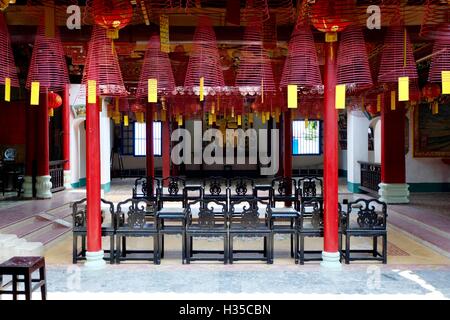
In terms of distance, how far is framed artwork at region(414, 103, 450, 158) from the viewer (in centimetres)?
1271

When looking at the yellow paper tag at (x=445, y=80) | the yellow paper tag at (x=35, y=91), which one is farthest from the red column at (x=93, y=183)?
the yellow paper tag at (x=445, y=80)

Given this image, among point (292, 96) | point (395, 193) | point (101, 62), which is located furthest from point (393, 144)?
point (101, 62)

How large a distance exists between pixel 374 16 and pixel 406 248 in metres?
3.20

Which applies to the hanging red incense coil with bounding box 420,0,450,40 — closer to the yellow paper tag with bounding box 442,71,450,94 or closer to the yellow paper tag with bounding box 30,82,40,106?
the yellow paper tag with bounding box 442,71,450,94

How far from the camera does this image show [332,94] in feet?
18.1

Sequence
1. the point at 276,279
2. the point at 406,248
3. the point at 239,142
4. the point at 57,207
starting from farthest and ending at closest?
the point at 239,142
the point at 57,207
the point at 406,248
the point at 276,279

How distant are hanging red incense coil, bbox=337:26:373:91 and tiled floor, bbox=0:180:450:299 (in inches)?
86.8

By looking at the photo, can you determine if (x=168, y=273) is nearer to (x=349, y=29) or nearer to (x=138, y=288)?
(x=138, y=288)

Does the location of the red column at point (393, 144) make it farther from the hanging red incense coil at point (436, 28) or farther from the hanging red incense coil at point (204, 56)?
the hanging red incense coil at point (204, 56)

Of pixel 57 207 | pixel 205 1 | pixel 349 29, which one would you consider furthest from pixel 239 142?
pixel 349 29

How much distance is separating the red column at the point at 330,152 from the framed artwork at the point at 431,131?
806 cm

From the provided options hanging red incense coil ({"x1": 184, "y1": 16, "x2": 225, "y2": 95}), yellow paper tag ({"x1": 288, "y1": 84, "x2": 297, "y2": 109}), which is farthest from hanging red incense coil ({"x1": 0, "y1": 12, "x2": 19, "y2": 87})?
yellow paper tag ({"x1": 288, "y1": 84, "x2": 297, "y2": 109})

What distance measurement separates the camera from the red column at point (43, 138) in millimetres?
11406

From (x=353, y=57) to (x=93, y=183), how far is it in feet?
11.0
